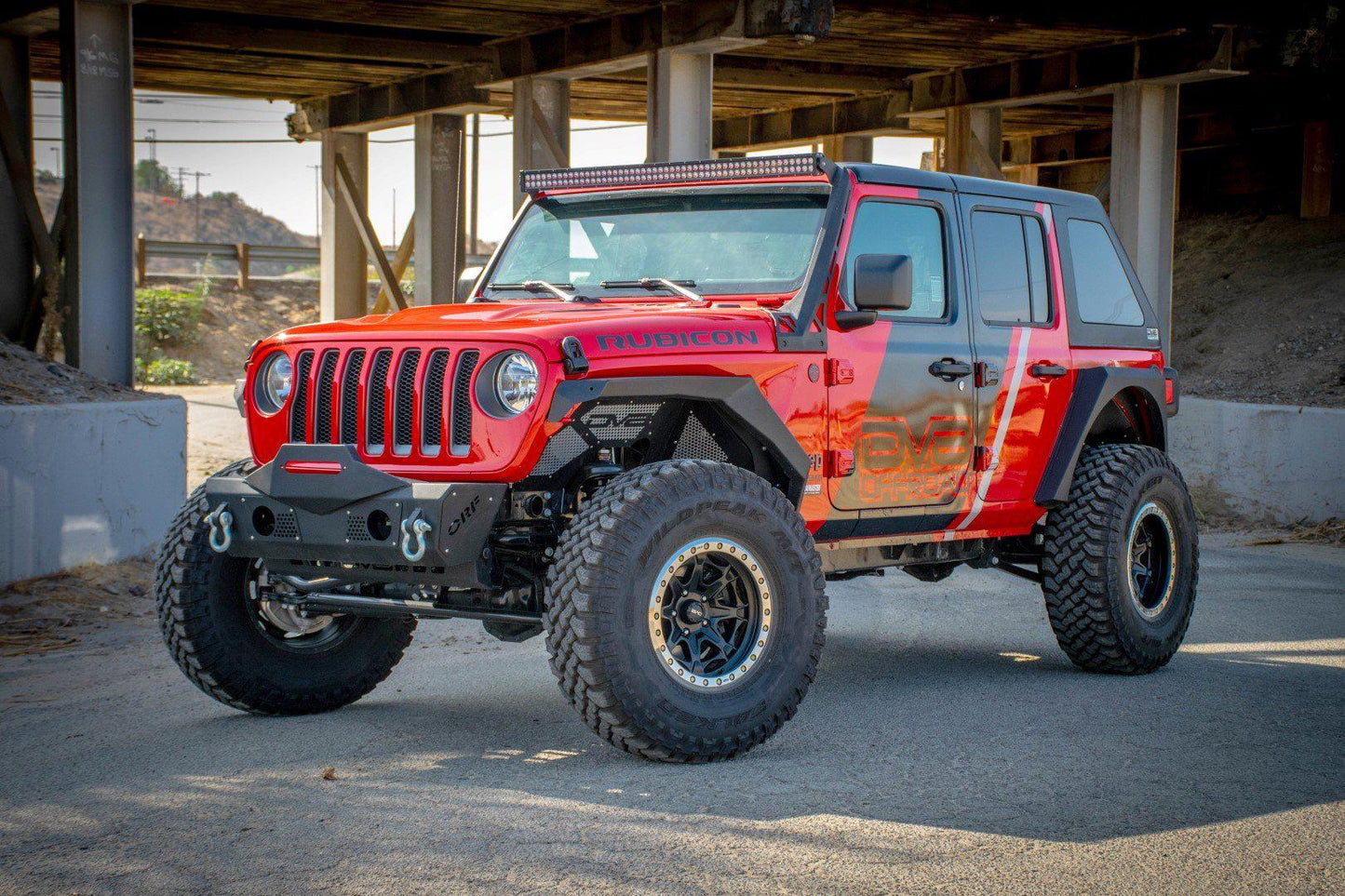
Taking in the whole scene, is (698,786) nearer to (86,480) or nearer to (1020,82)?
(86,480)

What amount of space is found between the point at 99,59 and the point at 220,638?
279 inches

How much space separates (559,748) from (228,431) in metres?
14.3

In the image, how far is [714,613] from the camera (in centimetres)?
541

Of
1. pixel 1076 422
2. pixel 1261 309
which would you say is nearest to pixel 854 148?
pixel 1261 309

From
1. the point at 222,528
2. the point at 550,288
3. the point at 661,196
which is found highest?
the point at 661,196

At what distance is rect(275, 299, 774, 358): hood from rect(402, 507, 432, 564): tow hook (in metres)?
0.64

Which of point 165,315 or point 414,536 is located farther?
point 165,315

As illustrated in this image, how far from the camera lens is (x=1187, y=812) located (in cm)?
478

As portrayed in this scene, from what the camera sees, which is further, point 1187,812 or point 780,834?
point 1187,812

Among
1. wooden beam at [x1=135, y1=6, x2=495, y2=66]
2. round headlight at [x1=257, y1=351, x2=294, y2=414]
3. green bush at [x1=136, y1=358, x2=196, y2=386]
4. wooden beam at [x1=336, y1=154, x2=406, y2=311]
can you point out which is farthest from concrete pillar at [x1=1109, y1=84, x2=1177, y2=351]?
green bush at [x1=136, y1=358, x2=196, y2=386]

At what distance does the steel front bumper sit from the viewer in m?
5.04

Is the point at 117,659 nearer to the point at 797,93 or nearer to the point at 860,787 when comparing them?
the point at 860,787

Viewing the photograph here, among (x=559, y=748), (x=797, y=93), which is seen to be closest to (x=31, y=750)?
(x=559, y=748)

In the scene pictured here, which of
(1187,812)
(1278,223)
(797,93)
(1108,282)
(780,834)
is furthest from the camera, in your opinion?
(1278,223)
